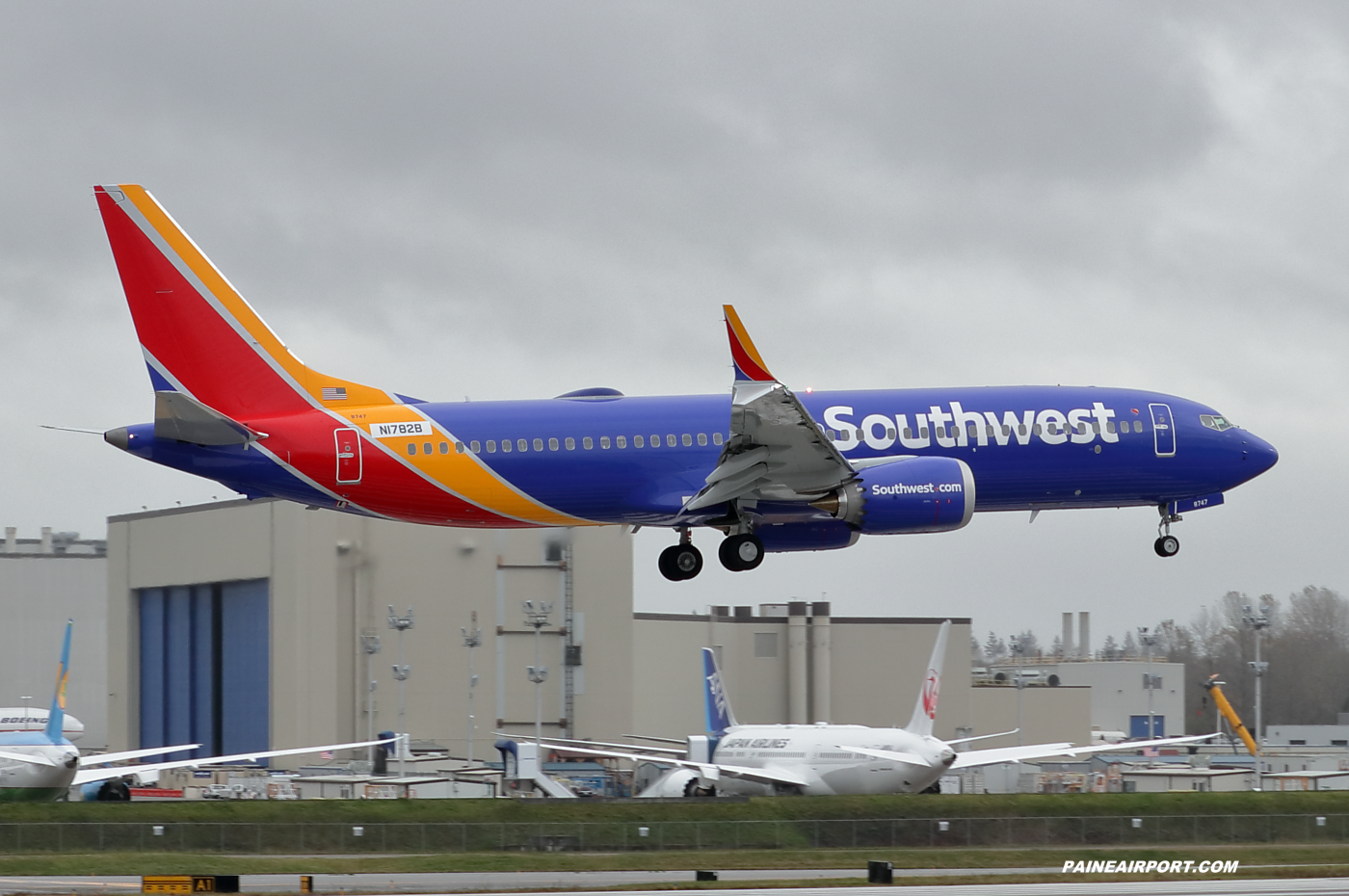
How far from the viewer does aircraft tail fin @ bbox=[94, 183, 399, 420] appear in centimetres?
4088

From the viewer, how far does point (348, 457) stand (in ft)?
132

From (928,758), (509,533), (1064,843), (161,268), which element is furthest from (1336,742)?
(161,268)

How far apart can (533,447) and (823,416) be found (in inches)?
295

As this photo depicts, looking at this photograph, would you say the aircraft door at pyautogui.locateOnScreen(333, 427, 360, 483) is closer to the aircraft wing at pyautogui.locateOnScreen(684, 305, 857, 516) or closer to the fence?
the aircraft wing at pyautogui.locateOnScreen(684, 305, 857, 516)

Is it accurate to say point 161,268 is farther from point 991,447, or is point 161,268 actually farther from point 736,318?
point 991,447

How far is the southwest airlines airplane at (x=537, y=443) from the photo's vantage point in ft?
131

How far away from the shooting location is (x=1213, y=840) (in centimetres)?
4784

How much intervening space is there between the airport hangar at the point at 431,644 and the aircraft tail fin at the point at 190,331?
39.0 metres

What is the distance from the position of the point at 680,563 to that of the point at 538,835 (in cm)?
851

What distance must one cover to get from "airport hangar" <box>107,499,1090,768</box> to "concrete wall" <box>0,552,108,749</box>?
30.2m

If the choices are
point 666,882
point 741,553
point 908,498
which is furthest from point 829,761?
point 666,882

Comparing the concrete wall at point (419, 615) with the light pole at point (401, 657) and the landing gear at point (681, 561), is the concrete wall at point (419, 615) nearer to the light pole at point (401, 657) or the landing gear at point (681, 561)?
the light pole at point (401, 657)

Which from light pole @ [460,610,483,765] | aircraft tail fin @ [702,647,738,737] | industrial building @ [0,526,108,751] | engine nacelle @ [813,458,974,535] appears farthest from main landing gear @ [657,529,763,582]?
industrial building @ [0,526,108,751]

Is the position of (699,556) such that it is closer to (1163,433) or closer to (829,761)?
(1163,433)
